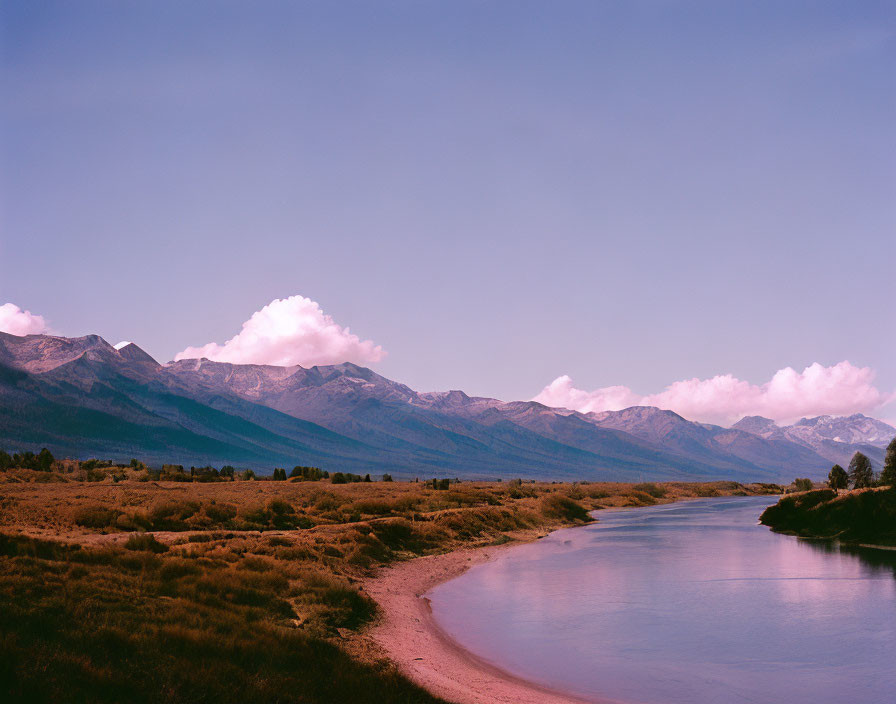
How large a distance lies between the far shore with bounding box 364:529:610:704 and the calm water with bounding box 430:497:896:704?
789 mm

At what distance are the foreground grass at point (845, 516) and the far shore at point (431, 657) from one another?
33.9 meters

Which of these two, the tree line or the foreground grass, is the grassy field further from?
the tree line

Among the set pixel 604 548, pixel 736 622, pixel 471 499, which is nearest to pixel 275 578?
pixel 736 622

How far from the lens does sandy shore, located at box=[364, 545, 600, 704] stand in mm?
19166

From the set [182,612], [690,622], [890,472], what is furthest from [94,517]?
[890,472]

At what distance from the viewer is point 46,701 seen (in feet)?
44.0

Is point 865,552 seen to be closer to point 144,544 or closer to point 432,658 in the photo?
point 432,658

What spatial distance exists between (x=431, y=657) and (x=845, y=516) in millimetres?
44130

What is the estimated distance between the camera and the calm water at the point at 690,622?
20.6 meters

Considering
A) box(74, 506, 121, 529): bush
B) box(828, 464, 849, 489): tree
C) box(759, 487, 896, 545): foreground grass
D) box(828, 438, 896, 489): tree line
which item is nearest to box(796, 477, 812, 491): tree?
box(828, 438, 896, 489): tree line

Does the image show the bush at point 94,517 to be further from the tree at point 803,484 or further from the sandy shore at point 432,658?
the tree at point 803,484

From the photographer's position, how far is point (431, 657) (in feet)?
74.7

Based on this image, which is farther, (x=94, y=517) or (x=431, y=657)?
(x=94, y=517)

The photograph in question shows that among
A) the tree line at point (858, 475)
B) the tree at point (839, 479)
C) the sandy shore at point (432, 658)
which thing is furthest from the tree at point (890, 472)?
the sandy shore at point (432, 658)
